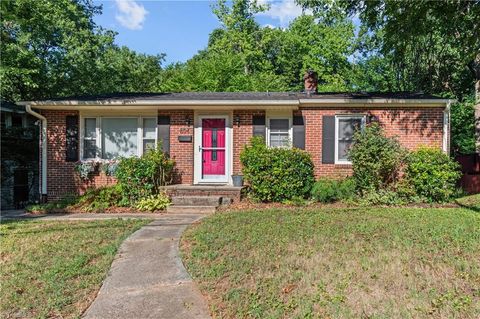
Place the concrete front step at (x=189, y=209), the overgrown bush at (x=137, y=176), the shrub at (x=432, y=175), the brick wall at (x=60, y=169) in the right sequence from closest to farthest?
the concrete front step at (x=189, y=209), the shrub at (x=432, y=175), the overgrown bush at (x=137, y=176), the brick wall at (x=60, y=169)

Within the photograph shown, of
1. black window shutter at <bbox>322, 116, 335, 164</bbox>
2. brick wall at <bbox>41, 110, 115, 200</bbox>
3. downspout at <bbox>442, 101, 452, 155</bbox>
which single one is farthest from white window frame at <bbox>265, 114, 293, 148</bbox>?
brick wall at <bbox>41, 110, 115, 200</bbox>

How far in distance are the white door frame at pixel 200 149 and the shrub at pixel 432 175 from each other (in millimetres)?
4787

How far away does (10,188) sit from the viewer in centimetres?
1221

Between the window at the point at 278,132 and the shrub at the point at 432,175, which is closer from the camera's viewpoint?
the shrub at the point at 432,175

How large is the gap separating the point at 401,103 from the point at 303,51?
20.3m

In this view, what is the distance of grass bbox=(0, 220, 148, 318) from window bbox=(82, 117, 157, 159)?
412 cm

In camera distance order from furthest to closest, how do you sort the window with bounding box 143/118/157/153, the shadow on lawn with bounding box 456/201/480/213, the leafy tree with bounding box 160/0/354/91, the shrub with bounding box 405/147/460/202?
the leafy tree with bounding box 160/0/354/91, the window with bounding box 143/118/157/153, the shrub with bounding box 405/147/460/202, the shadow on lawn with bounding box 456/201/480/213

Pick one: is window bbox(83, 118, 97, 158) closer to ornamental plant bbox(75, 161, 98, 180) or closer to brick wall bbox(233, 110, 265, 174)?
ornamental plant bbox(75, 161, 98, 180)

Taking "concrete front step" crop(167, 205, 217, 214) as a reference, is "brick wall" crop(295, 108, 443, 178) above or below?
above

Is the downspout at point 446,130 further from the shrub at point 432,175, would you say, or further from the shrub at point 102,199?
the shrub at point 102,199

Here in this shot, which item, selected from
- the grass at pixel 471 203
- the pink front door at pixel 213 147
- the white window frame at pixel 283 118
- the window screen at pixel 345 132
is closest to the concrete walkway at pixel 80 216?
the pink front door at pixel 213 147

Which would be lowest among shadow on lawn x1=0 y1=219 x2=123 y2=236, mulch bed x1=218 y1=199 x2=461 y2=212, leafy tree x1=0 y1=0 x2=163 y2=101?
shadow on lawn x1=0 y1=219 x2=123 y2=236

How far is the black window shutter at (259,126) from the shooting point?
Answer: 1095 cm

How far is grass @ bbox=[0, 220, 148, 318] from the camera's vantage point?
3920 millimetres
